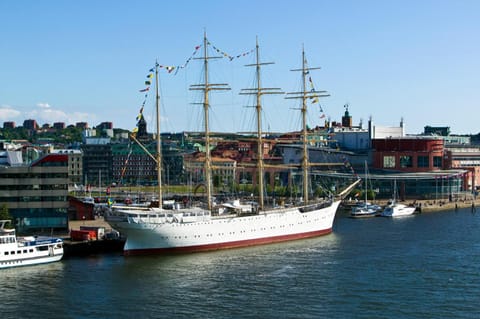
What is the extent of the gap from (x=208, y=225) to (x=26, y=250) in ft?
46.9

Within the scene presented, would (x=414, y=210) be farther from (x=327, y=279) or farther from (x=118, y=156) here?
(x=118, y=156)

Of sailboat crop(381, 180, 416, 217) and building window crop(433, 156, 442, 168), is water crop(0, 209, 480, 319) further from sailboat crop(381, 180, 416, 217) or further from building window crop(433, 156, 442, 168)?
building window crop(433, 156, 442, 168)

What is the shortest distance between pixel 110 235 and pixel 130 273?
11.9 metres

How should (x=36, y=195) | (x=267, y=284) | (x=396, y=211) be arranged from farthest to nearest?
(x=396, y=211)
(x=36, y=195)
(x=267, y=284)

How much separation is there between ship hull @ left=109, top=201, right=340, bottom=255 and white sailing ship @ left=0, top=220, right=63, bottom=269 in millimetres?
5371

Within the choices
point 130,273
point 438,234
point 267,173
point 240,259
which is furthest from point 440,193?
point 130,273

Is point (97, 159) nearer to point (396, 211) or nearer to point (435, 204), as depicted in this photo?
point (435, 204)

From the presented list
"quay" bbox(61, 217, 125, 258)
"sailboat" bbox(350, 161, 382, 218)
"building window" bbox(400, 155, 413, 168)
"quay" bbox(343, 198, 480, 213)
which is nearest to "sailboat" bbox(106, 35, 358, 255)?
"quay" bbox(61, 217, 125, 258)

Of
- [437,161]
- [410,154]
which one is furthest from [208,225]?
[437,161]

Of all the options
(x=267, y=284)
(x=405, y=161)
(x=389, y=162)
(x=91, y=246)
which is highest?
(x=405, y=161)

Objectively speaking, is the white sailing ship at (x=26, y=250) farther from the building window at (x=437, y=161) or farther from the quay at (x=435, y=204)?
the building window at (x=437, y=161)

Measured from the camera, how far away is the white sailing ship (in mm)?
50750

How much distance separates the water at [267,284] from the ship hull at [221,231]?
55.3 inches

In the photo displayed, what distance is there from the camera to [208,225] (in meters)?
59.6
